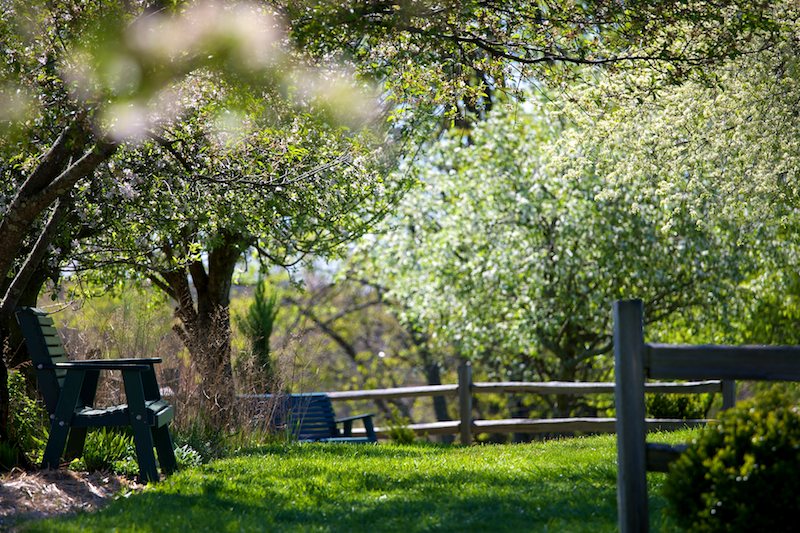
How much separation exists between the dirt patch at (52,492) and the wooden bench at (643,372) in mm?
3090

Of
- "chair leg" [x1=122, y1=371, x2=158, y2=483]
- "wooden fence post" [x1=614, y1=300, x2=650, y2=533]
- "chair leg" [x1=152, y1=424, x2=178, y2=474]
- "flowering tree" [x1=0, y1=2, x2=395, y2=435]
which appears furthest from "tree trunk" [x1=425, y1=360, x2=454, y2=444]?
"wooden fence post" [x1=614, y1=300, x2=650, y2=533]

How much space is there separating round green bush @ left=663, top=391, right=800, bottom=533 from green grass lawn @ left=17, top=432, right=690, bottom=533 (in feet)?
0.83

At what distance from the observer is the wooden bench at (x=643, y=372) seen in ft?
9.87

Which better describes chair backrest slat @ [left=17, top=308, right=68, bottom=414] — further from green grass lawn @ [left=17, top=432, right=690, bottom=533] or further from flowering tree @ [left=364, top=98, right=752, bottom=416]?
flowering tree @ [left=364, top=98, right=752, bottom=416]

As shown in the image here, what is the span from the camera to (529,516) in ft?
12.5

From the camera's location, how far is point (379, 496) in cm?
443

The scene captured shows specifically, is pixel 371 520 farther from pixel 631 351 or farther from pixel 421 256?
pixel 421 256

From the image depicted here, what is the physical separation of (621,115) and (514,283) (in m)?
5.31

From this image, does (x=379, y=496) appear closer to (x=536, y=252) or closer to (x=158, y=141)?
(x=158, y=141)

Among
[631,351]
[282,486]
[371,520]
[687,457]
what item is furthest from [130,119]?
[687,457]

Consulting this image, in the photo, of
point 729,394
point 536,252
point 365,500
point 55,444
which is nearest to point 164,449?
point 55,444

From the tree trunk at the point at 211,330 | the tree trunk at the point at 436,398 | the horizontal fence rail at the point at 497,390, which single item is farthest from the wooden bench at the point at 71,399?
the tree trunk at the point at 436,398

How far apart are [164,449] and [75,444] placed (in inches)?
25.3

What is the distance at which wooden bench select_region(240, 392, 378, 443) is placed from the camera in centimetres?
698
